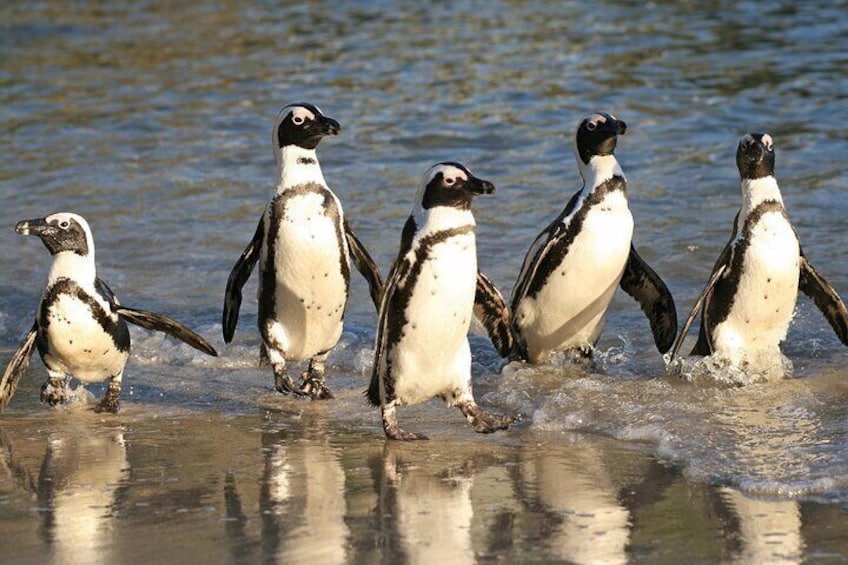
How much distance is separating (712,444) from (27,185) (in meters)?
7.16

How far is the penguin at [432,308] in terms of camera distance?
17.2 feet

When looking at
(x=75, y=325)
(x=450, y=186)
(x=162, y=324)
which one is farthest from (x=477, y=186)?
(x=75, y=325)

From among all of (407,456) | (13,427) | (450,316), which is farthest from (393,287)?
(13,427)

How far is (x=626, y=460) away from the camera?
496 centimetres

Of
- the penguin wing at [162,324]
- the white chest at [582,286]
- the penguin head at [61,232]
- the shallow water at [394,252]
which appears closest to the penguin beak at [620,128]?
the white chest at [582,286]

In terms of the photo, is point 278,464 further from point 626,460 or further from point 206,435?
point 626,460

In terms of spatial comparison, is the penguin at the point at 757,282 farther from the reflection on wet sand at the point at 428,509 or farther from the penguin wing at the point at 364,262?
the reflection on wet sand at the point at 428,509

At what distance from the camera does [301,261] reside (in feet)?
20.1

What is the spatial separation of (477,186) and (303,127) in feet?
4.33

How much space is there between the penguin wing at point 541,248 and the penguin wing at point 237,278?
1.14 metres

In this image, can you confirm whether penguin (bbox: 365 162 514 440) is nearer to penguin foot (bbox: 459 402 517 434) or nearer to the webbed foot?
penguin foot (bbox: 459 402 517 434)

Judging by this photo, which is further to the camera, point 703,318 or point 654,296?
point 654,296

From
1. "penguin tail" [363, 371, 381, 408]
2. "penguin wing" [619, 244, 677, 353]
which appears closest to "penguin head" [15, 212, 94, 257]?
"penguin tail" [363, 371, 381, 408]

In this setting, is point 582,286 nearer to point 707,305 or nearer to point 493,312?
point 707,305
